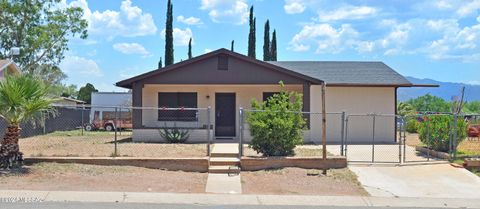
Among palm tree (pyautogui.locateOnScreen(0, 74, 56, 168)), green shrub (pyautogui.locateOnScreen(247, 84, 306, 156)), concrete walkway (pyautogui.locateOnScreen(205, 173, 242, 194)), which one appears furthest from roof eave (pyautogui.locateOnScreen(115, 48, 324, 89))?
concrete walkway (pyautogui.locateOnScreen(205, 173, 242, 194))

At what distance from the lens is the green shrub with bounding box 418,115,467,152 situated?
49.7 feet

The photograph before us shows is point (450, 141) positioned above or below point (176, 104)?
below

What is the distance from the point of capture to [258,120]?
13469mm

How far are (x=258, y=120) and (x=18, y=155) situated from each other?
609cm

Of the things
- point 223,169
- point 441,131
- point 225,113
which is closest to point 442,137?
point 441,131

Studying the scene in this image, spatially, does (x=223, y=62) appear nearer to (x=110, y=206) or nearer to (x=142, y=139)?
(x=142, y=139)

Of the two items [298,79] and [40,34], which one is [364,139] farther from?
[40,34]

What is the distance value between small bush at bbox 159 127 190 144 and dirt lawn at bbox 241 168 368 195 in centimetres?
648

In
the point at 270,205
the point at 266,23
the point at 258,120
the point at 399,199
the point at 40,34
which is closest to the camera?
the point at 270,205

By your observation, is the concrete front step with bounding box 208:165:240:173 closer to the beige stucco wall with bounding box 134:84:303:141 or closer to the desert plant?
the desert plant

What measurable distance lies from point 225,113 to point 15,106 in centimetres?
1053

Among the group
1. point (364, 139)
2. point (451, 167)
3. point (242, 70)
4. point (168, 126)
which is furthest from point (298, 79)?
point (451, 167)

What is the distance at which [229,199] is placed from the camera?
9.55 m

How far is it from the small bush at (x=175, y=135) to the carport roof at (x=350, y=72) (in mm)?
6005
